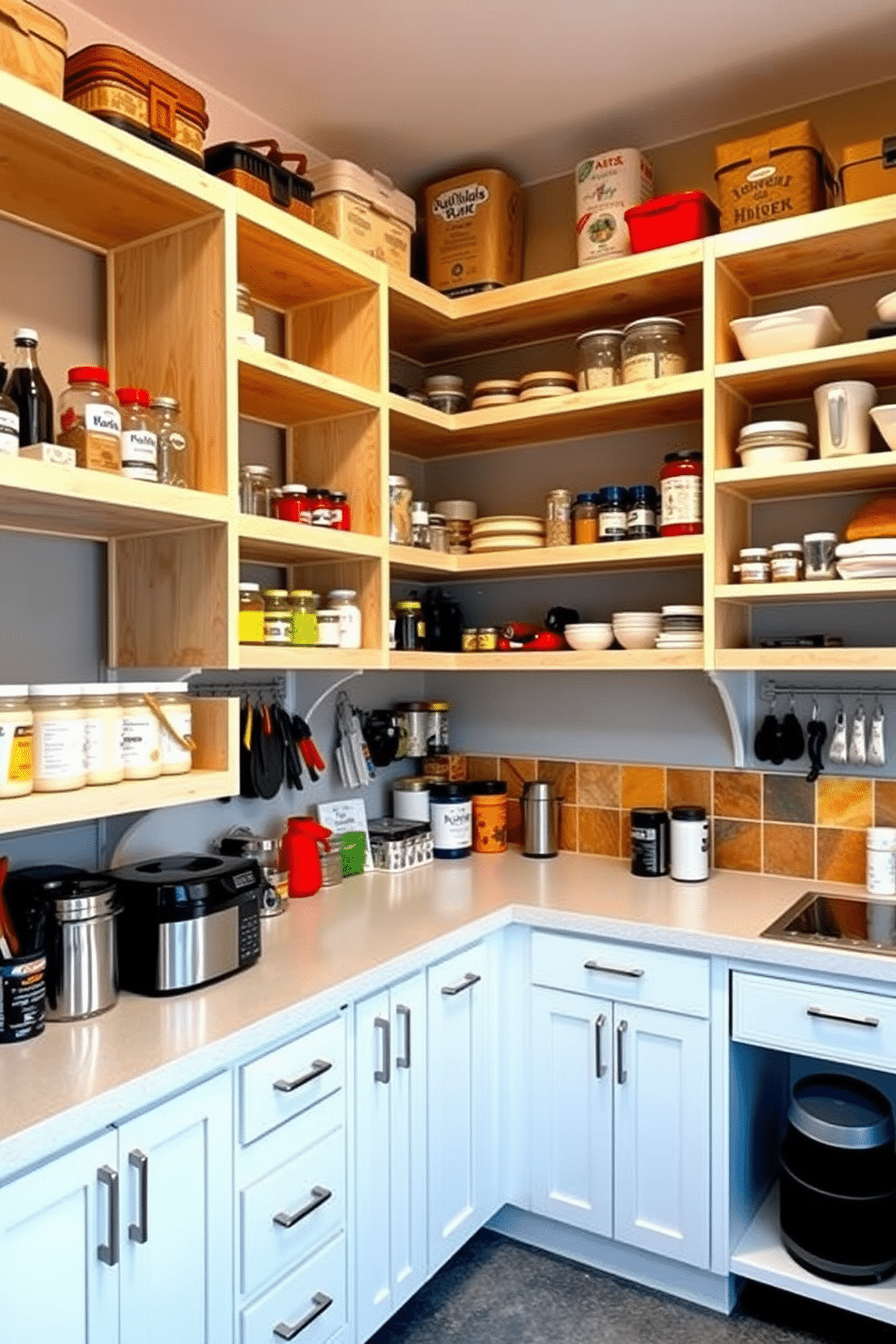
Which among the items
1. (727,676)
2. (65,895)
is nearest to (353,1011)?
(65,895)

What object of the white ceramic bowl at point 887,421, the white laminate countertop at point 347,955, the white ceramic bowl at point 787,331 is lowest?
the white laminate countertop at point 347,955

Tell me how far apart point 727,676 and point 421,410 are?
3.38ft

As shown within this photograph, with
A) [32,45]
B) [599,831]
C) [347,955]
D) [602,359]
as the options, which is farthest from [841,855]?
[32,45]

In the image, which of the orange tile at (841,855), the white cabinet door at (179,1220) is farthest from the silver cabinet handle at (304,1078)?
the orange tile at (841,855)

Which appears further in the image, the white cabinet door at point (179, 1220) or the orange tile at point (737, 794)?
the orange tile at point (737, 794)

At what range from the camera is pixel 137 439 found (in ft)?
5.48

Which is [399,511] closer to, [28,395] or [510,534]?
[510,534]

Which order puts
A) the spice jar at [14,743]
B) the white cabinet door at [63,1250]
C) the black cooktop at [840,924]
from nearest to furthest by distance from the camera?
the white cabinet door at [63,1250], the spice jar at [14,743], the black cooktop at [840,924]

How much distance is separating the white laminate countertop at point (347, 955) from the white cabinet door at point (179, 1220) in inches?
2.4

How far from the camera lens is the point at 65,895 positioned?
5.06 ft

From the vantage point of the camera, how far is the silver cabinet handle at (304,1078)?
1612mm

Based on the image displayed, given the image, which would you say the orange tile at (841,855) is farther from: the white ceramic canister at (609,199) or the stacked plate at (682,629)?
the white ceramic canister at (609,199)

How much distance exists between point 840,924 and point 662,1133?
1.94 ft

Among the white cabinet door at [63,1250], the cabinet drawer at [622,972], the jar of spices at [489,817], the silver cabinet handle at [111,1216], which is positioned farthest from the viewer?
the jar of spices at [489,817]
